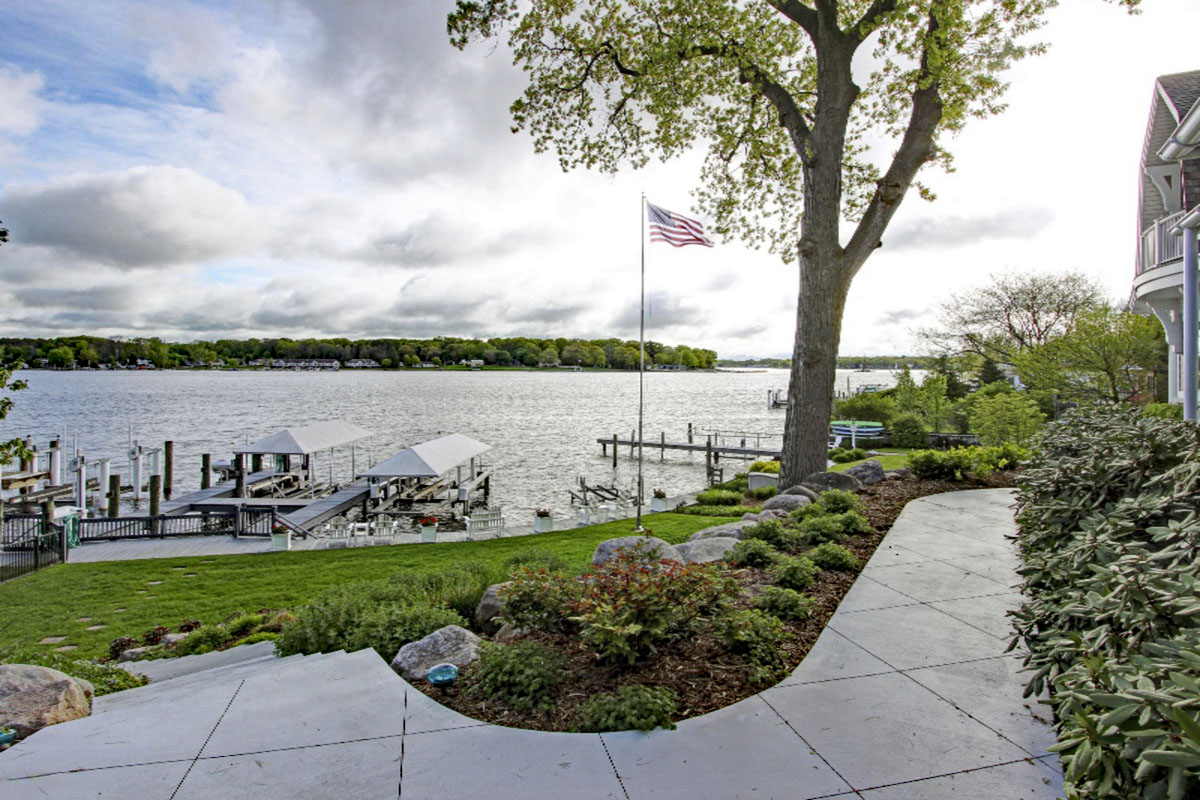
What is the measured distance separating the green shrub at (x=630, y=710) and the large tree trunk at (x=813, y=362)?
8.13 metres

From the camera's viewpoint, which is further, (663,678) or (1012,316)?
(1012,316)

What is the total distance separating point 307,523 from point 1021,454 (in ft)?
65.7

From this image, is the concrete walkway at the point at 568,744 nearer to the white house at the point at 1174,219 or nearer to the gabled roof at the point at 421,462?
the white house at the point at 1174,219

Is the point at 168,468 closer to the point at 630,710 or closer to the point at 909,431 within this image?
the point at 630,710

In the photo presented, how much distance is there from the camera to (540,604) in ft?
14.7

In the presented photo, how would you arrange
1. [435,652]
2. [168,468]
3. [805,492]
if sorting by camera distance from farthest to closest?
[168,468] → [805,492] → [435,652]

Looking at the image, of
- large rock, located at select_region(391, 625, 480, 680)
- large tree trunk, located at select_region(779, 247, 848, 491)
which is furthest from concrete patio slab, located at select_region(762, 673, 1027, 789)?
large tree trunk, located at select_region(779, 247, 848, 491)

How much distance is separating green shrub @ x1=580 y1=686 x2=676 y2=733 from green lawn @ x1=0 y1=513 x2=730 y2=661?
3993mm

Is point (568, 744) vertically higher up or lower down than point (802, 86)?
lower down

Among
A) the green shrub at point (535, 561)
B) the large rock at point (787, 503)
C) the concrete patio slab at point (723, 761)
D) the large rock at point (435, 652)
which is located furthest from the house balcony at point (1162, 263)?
the large rock at point (435, 652)

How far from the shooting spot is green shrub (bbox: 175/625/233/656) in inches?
296

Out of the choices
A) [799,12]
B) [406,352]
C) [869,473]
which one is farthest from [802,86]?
[406,352]

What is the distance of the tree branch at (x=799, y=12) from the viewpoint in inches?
436

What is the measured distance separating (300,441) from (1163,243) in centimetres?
2570
